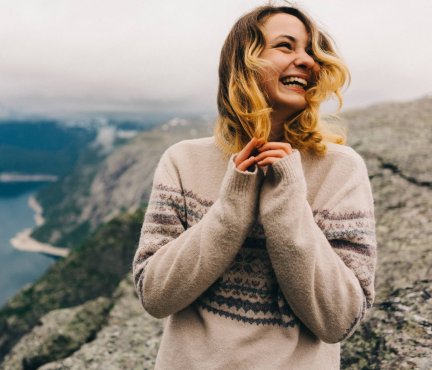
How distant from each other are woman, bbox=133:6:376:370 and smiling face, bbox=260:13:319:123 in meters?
0.01

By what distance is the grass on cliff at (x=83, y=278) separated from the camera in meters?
29.8

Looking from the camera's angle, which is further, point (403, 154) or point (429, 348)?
point (403, 154)

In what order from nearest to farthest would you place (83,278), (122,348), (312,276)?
(312,276) → (122,348) → (83,278)

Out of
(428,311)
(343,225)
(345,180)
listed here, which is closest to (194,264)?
(343,225)

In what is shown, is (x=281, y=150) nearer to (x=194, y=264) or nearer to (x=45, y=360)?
(x=194, y=264)

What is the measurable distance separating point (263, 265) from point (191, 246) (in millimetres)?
616

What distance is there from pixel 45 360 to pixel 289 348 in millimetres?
8534

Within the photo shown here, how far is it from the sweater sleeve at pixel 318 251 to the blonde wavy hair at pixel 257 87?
566 millimetres

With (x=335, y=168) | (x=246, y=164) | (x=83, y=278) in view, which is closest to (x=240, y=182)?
(x=246, y=164)

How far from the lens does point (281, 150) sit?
296 centimetres

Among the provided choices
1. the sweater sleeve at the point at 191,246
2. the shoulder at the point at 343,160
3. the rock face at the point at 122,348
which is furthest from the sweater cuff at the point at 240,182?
the rock face at the point at 122,348

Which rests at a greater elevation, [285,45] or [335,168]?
[285,45]

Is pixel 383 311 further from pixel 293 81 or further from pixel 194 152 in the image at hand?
pixel 293 81

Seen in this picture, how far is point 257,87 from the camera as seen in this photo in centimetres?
326
